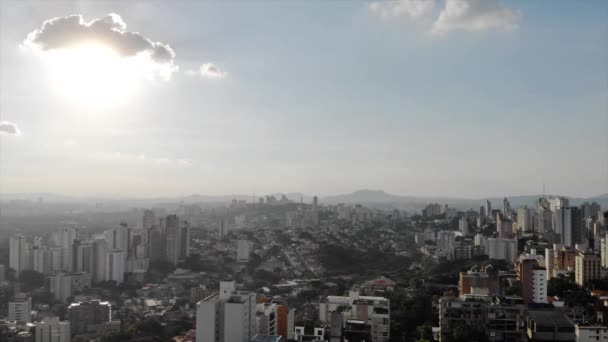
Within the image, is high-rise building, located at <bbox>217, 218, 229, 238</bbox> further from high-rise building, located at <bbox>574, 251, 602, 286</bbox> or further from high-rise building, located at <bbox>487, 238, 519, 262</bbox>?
high-rise building, located at <bbox>574, 251, 602, 286</bbox>

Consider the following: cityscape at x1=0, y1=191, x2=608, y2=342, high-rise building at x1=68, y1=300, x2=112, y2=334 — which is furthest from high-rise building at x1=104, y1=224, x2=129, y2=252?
high-rise building at x1=68, y1=300, x2=112, y2=334

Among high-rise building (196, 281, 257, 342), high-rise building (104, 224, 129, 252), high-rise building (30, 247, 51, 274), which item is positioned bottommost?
high-rise building (30, 247, 51, 274)

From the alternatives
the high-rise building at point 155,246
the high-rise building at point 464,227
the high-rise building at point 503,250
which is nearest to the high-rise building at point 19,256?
the high-rise building at point 155,246

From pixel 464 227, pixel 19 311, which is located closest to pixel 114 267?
pixel 19 311

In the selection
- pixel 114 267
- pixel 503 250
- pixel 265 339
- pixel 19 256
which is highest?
pixel 265 339

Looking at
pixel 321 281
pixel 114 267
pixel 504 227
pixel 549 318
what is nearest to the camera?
pixel 549 318

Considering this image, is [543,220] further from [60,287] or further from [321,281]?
[60,287]

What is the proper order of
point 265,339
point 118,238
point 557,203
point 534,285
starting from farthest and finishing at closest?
point 557,203 < point 118,238 < point 534,285 < point 265,339
